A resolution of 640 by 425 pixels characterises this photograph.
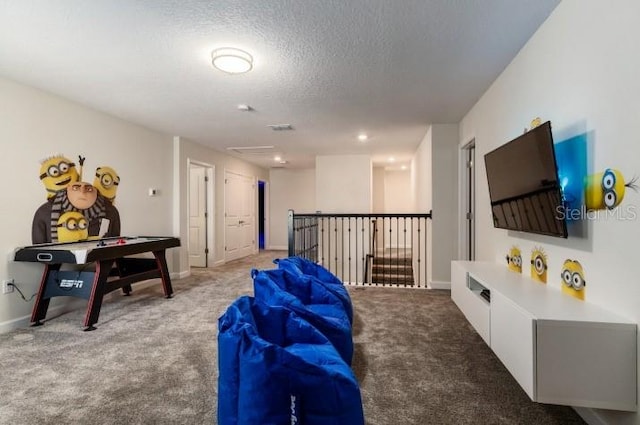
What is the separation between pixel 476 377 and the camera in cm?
214

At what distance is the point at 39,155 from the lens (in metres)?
3.25

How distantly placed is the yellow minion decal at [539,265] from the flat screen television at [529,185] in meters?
0.18

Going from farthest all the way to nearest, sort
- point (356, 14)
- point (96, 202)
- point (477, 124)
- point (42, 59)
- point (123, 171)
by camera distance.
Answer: point (123, 171)
point (96, 202)
point (477, 124)
point (42, 59)
point (356, 14)

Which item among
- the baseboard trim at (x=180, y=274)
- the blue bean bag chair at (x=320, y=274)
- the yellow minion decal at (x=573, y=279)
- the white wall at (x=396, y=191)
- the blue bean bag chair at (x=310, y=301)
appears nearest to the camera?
the yellow minion decal at (x=573, y=279)

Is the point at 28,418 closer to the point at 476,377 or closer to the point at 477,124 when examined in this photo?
the point at 476,377

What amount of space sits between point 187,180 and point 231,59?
A: 343 centimetres

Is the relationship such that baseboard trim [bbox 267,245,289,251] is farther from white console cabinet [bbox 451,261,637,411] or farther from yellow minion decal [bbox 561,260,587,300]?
white console cabinet [bbox 451,261,637,411]

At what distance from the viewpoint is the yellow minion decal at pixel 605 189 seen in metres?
1.47

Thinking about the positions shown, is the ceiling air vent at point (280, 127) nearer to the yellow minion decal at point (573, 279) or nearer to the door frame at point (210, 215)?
the door frame at point (210, 215)

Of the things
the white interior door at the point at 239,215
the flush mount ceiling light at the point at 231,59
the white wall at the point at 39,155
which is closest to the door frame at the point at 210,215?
the white interior door at the point at 239,215

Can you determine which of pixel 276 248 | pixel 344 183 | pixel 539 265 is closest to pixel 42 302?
pixel 539 265

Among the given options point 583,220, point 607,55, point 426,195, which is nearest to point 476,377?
point 583,220

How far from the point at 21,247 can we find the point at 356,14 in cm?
361

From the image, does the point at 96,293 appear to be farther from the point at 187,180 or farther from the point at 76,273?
the point at 187,180
